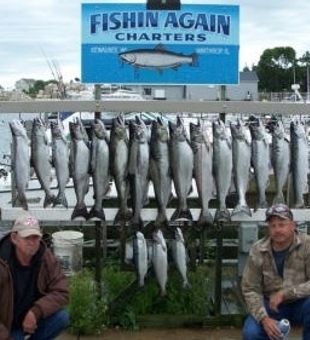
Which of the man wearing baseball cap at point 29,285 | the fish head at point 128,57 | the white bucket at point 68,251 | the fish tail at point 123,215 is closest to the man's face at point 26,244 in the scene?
the man wearing baseball cap at point 29,285

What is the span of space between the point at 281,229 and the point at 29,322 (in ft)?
5.64

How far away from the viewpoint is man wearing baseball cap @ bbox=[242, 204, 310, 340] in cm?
471

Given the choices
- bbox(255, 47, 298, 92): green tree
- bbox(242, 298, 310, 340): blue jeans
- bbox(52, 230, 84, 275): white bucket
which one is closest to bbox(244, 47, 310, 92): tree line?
bbox(255, 47, 298, 92): green tree

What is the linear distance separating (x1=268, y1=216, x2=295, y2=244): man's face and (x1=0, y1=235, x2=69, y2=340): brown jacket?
1412 mm

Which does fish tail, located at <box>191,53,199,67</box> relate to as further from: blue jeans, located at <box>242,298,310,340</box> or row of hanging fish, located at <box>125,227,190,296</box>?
blue jeans, located at <box>242,298,310,340</box>

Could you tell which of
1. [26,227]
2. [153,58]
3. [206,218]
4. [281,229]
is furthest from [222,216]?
[26,227]

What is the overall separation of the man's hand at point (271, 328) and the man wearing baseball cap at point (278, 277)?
0.03m

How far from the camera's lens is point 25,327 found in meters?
4.52

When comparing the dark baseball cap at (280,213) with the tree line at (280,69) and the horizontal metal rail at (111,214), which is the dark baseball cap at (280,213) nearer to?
the horizontal metal rail at (111,214)

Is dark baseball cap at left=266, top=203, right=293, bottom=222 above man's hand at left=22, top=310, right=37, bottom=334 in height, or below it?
above

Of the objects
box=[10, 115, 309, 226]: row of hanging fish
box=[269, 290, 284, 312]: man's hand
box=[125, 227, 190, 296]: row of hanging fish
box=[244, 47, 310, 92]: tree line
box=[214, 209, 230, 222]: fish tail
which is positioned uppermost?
box=[244, 47, 310, 92]: tree line

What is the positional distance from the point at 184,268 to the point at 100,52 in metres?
1.95

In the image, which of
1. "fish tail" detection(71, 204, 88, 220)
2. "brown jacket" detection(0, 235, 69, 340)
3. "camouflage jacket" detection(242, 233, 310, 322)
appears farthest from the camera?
"fish tail" detection(71, 204, 88, 220)

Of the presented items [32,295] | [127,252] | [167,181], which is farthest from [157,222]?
[32,295]
